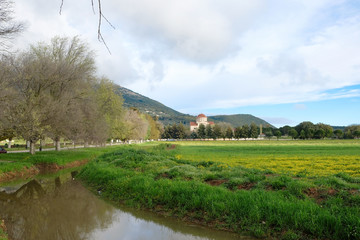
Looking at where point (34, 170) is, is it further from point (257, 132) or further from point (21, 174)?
point (257, 132)

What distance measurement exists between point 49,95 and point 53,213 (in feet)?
63.0

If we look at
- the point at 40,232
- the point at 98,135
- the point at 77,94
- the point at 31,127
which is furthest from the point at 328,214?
the point at 98,135

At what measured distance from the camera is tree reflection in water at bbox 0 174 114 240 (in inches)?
348

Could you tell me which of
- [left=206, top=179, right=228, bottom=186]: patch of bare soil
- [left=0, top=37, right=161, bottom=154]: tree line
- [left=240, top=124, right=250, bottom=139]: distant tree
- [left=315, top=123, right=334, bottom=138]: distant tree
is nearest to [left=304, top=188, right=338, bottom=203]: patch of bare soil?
[left=206, top=179, right=228, bottom=186]: patch of bare soil

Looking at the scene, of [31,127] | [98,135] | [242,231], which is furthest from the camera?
[98,135]

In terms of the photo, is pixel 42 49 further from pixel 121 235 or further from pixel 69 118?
pixel 121 235

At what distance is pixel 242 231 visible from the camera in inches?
313

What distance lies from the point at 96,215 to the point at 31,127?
53.0ft

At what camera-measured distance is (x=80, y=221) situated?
33.1ft

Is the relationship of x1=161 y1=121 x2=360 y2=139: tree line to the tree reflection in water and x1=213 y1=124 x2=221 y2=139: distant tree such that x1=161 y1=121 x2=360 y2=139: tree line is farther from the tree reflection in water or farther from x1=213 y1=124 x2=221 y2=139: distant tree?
the tree reflection in water

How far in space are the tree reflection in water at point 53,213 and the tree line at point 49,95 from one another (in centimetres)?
835

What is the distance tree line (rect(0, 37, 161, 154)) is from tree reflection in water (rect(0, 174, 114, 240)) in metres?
8.35

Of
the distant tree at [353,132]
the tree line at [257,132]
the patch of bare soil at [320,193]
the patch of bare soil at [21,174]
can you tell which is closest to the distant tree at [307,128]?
Result: the tree line at [257,132]

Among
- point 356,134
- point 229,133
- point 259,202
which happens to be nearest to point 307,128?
point 356,134
